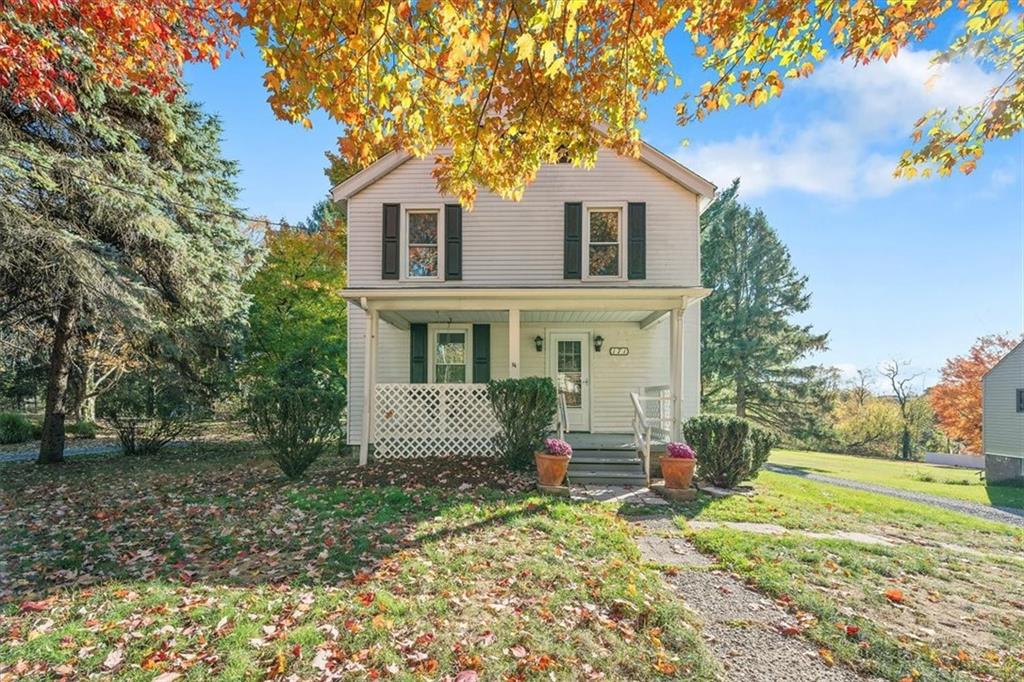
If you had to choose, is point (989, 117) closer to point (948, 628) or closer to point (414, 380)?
point (948, 628)

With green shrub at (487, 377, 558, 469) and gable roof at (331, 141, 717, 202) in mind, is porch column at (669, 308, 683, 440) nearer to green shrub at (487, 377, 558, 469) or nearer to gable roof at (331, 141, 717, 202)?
green shrub at (487, 377, 558, 469)

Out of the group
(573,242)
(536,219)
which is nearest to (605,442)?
(573,242)

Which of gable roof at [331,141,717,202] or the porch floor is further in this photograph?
gable roof at [331,141,717,202]

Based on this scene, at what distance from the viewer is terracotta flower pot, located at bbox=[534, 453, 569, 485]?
697cm

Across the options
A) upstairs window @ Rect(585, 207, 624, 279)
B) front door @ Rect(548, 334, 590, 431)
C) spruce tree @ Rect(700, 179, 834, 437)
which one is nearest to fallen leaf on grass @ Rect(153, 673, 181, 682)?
front door @ Rect(548, 334, 590, 431)

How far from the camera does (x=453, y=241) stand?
10.8 m

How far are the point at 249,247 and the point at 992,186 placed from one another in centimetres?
1560

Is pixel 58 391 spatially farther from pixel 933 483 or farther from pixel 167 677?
pixel 933 483

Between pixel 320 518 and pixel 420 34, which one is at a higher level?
pixel 420 34

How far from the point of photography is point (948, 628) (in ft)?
11.2

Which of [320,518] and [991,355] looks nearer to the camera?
[320,518]

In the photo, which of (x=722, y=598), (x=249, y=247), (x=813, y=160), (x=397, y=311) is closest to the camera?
(x=722, y=598)

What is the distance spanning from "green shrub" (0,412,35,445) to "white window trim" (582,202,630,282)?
55.9 ft

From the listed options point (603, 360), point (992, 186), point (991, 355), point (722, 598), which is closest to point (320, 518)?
point (722, 598)
